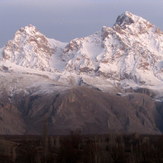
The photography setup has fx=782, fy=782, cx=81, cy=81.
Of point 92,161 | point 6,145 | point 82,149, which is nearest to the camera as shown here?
point 92,161

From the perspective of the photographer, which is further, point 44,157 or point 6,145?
point 6,145

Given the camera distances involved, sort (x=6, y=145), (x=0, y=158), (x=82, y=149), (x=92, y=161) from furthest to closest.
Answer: (x=6, y=145) < (x=0, y=158) < (x=82, y=149) < (x=92, y=161)

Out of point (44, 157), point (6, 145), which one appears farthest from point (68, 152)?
point (6, 145)

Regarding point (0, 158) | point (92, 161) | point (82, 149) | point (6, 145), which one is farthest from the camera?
point (6, 145)

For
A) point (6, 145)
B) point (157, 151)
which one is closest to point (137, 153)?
point (157, 151)

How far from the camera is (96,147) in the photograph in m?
103

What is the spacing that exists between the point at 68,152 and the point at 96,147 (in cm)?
743

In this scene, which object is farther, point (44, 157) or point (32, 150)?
point (32, 150)

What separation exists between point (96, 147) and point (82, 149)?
2032 mm

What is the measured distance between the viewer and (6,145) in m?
131

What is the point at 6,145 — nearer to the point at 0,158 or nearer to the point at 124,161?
the point at 0,158

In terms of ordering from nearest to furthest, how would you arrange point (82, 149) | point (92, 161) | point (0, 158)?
point (92, 161), point (82, 149), point (0, 158)

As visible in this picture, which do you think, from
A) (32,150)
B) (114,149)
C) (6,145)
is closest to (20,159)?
(32,150)

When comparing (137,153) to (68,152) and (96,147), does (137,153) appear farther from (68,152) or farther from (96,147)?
(68,152)
